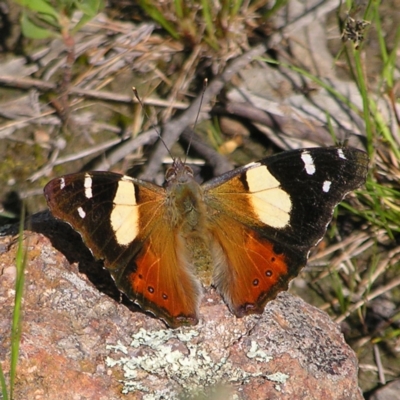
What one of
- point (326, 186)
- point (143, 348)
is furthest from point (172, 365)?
point (326, 186)

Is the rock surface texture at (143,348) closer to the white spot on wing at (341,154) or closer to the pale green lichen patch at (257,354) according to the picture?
the pale green lichen patch at (257,354)

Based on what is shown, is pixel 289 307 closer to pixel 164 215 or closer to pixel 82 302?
pixel 164 215

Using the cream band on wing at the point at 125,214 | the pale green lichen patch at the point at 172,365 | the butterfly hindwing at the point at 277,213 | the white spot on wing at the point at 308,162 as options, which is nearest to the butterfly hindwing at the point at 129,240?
the cream band on wing at the point at 125,214

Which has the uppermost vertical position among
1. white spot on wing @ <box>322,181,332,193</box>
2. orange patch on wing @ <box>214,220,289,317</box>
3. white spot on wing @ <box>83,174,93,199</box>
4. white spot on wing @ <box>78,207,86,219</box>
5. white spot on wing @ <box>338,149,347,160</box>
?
white spot on wing @ <box>338,149,347,160</box>

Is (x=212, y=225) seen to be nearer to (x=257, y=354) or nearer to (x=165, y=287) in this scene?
(x=165, y=287)

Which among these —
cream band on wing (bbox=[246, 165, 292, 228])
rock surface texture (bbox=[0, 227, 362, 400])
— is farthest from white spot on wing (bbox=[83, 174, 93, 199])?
cream band on wing (bbox=[246, 165, 292, 228])

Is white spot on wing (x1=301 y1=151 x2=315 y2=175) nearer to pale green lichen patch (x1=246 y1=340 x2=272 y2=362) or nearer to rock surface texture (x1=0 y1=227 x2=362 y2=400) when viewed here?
rock surface texture (x1=0 y1=227 x2=362 y2=400)
